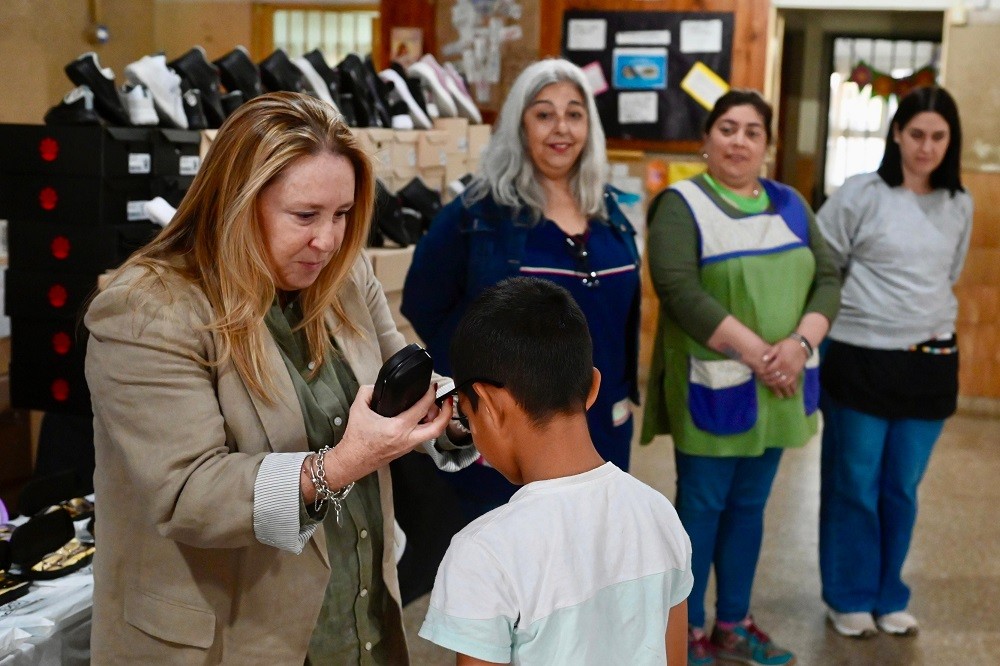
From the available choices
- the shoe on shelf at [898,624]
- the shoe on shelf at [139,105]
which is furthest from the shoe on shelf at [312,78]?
the shoe on shelf at [898,624]

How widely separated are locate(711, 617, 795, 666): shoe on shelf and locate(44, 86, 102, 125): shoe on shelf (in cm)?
234

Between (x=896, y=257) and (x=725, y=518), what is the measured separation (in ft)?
2.93

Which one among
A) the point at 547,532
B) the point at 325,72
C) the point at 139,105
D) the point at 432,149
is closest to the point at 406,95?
the point at 432,149

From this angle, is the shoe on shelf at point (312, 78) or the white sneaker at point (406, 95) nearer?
the shoe on shelf at point (312, 78)

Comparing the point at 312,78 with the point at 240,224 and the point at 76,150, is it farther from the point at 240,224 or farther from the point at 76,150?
the point at 240,224

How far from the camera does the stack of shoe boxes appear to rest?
3.34m

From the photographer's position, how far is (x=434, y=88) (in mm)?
5117

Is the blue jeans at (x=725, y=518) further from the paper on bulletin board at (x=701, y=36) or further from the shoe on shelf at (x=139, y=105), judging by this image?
the paper on bulletin board at (x=701, y=36)

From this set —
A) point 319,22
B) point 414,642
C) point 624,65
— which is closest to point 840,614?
point 414,642

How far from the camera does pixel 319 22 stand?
7.97 metres

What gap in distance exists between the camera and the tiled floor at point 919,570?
326cm

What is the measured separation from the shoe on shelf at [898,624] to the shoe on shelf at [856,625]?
38 millimetres

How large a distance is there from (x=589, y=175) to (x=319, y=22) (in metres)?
5.84

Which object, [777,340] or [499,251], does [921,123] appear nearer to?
[777,340]
